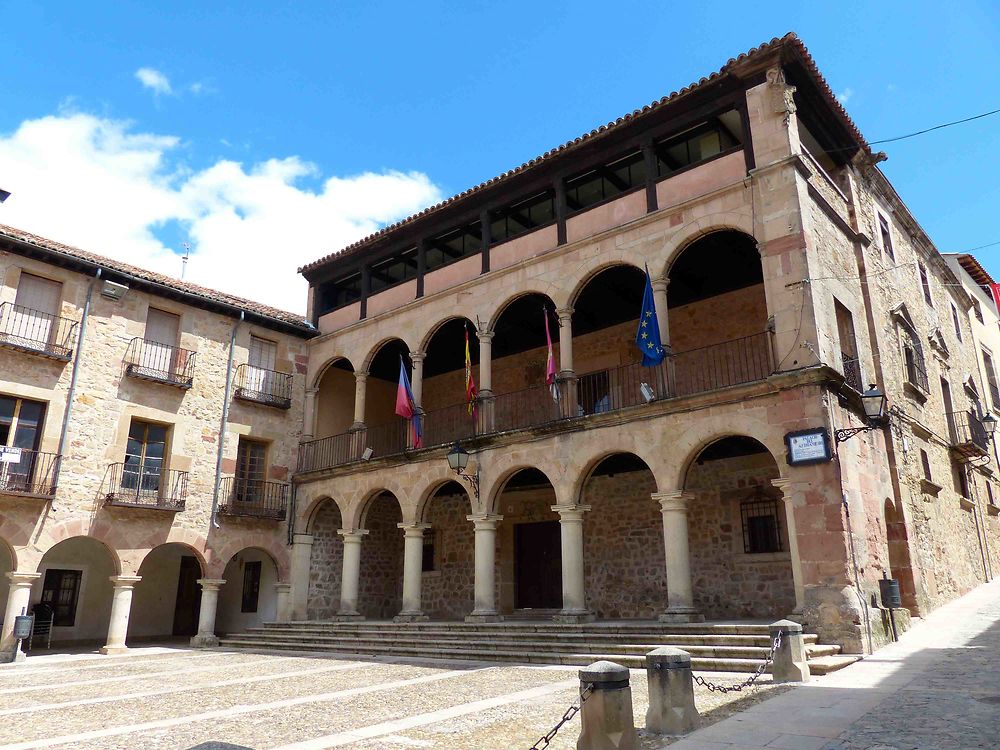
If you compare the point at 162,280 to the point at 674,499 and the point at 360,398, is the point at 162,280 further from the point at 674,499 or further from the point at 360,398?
the point at 674,499

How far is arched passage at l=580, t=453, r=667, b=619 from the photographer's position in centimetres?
1403

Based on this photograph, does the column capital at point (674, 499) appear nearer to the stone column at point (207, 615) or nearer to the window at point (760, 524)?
the window at point (760, 524)

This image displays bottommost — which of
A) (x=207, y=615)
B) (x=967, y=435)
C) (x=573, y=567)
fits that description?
(x=207, y=615)

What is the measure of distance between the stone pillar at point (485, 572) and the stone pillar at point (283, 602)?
17.1ft

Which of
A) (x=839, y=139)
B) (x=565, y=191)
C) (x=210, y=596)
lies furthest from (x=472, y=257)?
(x=210, y=596)

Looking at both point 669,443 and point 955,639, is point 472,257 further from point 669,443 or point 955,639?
point 955,639

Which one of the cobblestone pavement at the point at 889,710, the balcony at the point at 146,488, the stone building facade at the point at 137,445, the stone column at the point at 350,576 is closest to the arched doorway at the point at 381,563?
the stone column at the point at 350,576

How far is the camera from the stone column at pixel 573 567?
11.8m

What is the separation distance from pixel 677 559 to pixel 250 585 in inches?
449

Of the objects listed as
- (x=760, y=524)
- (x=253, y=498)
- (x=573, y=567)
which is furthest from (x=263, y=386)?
(x=760, y=524)

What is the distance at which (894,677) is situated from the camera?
7.29 m

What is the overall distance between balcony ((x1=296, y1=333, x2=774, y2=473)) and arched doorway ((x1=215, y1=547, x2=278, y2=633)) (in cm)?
263

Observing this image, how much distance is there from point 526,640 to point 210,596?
7802mm

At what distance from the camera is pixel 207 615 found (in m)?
15.2
